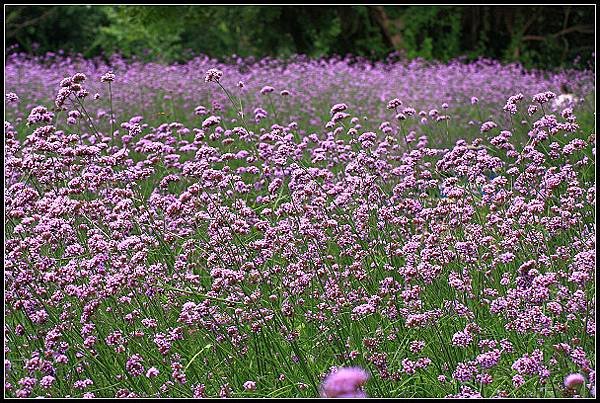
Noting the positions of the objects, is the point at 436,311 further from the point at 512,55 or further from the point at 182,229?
the point at 512,55

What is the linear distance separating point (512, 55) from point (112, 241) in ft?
42.5

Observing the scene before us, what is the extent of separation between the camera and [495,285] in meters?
3.28

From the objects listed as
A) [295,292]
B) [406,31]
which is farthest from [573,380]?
[406,31]

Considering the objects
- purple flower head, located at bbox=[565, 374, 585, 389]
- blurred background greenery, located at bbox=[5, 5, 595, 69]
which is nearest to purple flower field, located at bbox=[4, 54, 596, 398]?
purple flower head, located at bbox=[565, 374, 585, 389]

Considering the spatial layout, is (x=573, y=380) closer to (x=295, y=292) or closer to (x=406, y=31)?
(x=295, y=292)

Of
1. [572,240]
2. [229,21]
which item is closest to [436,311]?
[572,240]

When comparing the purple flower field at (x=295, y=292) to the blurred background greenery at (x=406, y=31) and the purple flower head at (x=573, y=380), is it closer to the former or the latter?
the purple flower head at (x=573, y=380)

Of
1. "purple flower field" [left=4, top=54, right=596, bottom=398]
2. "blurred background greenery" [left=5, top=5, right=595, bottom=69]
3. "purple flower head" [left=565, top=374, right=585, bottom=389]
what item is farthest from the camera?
"blurred background greenery" [left=5, top=5, right=595, bottom=69]

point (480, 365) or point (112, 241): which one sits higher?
point (112, 241)

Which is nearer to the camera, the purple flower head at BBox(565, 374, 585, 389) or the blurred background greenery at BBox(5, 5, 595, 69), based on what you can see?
the purple flower head at BBox(565, 374, 585, 389)

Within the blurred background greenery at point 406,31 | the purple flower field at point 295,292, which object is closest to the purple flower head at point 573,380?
the purple flower field at point 295,292

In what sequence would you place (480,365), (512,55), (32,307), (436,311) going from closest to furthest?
(480,365)
(436,311)
(32,307)
(512,55)

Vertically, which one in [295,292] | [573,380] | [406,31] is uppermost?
[573,380]

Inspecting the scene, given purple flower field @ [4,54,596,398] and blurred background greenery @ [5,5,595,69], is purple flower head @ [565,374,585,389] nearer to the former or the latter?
purple flower field @ [4,54,596,398]
